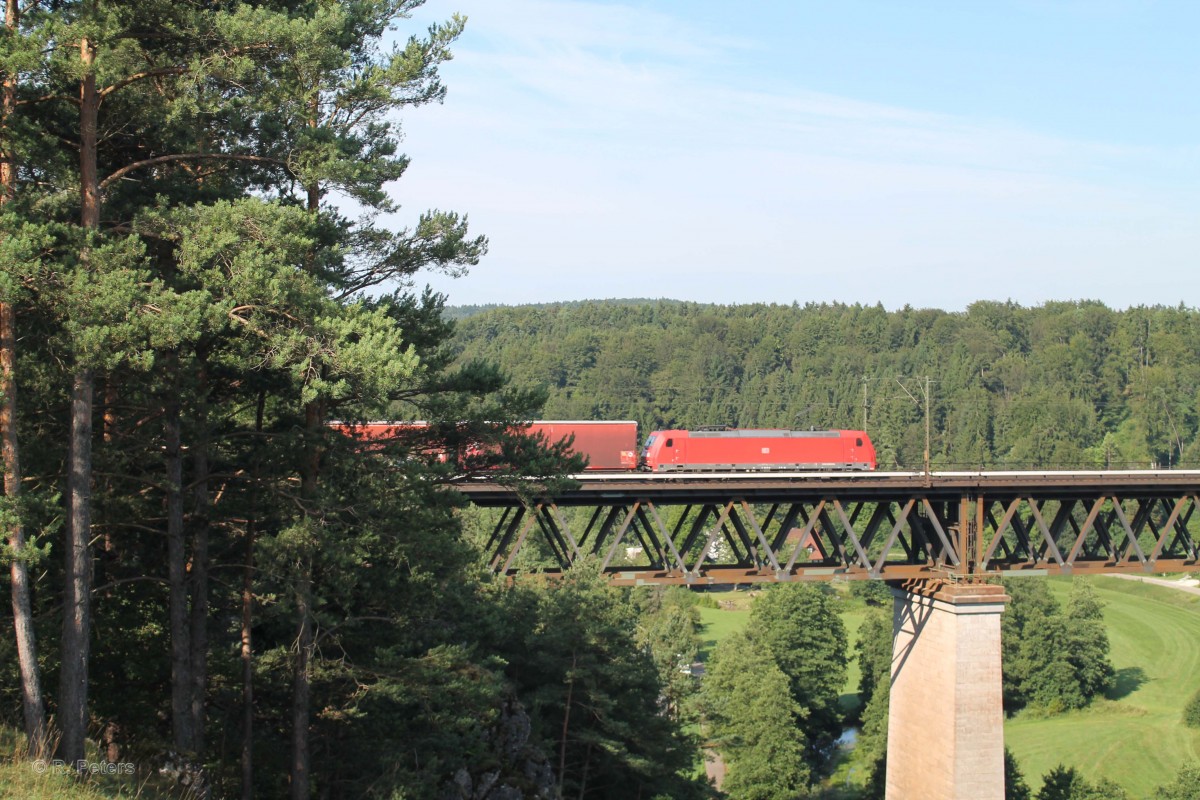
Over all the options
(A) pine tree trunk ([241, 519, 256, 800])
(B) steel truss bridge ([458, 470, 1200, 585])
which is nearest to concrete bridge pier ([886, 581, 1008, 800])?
(B) steel truss bridge ([458, 470, 1200, 585])

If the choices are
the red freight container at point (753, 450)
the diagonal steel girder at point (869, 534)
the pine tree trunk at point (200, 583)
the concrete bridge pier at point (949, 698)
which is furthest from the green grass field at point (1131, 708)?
the pine tree trunk at point (200, 583)

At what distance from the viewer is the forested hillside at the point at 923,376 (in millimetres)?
140250

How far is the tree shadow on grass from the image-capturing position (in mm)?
66812

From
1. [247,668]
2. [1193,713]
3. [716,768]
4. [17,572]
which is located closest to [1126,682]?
[1193,713]

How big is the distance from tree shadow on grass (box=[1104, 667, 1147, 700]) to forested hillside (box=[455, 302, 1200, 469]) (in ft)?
187

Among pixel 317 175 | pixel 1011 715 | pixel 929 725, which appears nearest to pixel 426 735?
pixel 317 175

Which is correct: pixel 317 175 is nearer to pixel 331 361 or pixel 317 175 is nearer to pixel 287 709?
pixel 331 361

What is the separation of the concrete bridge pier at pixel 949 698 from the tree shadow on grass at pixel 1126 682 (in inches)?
1558

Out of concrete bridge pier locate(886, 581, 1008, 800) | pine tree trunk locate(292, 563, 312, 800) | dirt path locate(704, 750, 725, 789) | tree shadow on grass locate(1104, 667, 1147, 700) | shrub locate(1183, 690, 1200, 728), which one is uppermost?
pine tree trunk locate(292, 563, 312, 800)

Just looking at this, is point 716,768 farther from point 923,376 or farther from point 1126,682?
point 923,376

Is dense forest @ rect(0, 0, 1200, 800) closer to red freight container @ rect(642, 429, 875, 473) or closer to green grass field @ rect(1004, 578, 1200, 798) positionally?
red freight container @ rect(642, 429, 875, 473)

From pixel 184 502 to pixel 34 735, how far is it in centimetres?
474

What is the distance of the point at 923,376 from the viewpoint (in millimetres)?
163750

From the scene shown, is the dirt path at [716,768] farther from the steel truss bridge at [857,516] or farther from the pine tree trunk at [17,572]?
the pine tree trunk at [17,572]
